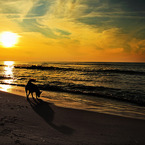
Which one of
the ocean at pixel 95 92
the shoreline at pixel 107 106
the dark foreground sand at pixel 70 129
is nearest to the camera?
the dark foreground sand at pixel 70 129

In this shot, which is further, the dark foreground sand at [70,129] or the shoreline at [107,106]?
the shoreline at [107,106]

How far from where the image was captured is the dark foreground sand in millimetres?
3424

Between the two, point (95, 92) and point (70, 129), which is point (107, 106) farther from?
point (95, 92)

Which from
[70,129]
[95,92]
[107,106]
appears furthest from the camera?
[95,92]

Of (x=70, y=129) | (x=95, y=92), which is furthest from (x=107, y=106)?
(x=95, y=92)

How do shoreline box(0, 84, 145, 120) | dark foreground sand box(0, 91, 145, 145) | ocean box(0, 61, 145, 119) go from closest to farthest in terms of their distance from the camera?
dark foreground sand box(0, 91, 145, 145) → shoreline box(0, 84, 145, 120) → ocean box(0, 61, 145, 119)

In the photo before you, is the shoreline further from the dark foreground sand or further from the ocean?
the dark foreground sand

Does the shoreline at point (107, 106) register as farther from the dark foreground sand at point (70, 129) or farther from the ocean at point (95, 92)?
the dark foreground sand at point (70, 129)

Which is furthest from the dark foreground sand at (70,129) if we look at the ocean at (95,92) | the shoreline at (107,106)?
the ocean at (95,92)

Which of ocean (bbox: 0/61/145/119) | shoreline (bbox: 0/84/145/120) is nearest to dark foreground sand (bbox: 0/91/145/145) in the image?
shoreline (bbox: 0/84/145/120)

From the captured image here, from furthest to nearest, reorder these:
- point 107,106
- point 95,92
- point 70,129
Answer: point 95,92 → point 107,106 → point 70,129

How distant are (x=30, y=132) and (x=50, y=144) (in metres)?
0.85

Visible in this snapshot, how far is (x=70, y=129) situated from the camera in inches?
165

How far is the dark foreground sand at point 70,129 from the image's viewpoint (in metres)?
3.42
